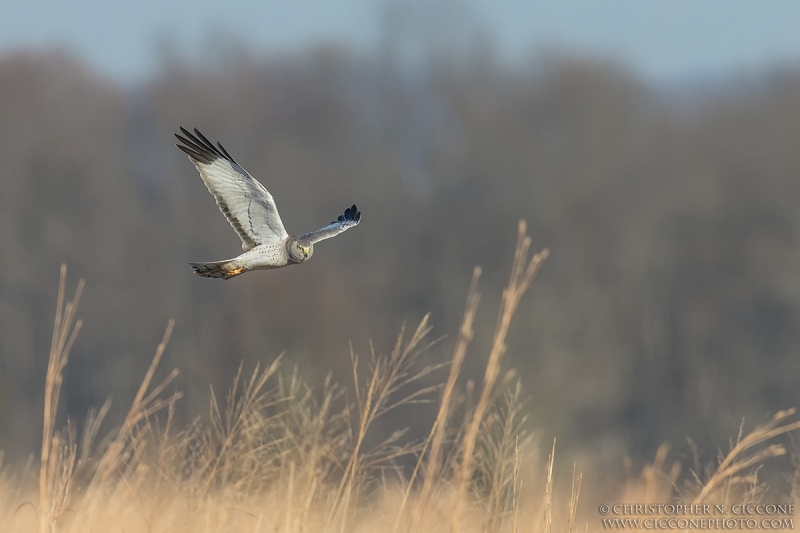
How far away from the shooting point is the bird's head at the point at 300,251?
477 cm

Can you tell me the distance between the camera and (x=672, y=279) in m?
29.0

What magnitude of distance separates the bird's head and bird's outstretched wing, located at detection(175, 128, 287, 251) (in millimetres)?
191

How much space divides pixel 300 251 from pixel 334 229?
2.44 feet

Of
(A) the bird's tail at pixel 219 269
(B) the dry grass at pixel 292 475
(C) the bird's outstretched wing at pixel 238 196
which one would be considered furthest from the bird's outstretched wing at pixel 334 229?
(B) the dry grass at pixel 292 475

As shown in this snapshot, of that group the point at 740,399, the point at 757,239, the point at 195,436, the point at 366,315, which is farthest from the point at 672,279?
the point at 195,436

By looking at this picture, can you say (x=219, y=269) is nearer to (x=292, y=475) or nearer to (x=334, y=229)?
(x=334, y=229)

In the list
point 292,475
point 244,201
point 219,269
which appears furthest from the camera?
point 244,201

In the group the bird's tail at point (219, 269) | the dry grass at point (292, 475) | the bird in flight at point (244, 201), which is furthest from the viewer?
the bird in flight at point (244, 201)

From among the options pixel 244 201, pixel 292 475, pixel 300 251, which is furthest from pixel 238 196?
pixel 292 475

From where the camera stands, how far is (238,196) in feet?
16.9

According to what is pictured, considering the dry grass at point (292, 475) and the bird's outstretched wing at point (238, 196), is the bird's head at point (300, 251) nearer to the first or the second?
the bird's outstretched wing at point (238, 196)

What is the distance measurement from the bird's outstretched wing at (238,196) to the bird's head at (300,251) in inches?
7.5

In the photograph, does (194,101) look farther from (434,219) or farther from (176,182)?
(434,219)

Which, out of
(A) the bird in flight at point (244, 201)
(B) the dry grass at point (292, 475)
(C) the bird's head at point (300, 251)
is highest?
(A) the bird in flight at point (244, 201)
